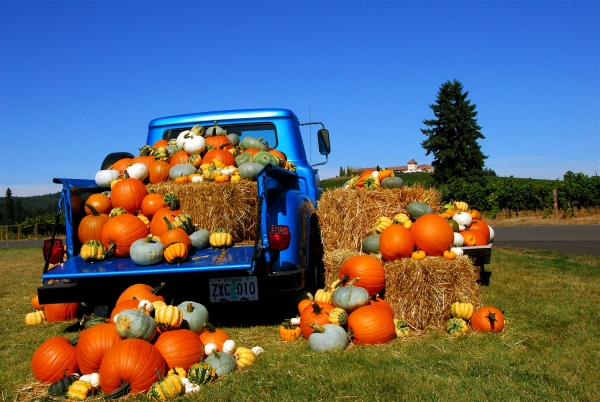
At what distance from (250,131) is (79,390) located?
4.71 meters

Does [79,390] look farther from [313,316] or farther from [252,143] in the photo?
[252,143]

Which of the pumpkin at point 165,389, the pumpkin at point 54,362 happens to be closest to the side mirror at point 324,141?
the pumpkin at point 54,362

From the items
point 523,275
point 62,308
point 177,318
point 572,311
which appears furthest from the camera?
point 523,275

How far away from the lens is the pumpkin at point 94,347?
3795 millimetres

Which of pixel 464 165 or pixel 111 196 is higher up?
A: pixel 464 165

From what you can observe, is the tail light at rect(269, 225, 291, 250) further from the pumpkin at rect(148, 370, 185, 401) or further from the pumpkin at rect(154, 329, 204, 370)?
the pumpkin at rect(148, 370, 185, 401)

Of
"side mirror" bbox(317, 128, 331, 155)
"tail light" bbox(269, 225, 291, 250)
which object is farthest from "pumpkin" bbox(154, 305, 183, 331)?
"side mirror" bbox(317, 128, 331, 155)

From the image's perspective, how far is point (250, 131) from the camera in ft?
24.9

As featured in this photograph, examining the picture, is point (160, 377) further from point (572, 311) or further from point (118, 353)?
point (572, 311)

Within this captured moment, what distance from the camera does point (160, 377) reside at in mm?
3533

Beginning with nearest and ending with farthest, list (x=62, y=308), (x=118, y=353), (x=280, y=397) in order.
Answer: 1. (x=280, y=397)
2. (x=118, y=353)
3. (x=62, y=308)

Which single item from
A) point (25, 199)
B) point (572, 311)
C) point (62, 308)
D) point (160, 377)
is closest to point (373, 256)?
point (572, 311)

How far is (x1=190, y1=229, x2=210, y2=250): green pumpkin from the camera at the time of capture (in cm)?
515

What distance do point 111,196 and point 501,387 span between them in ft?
13.7
